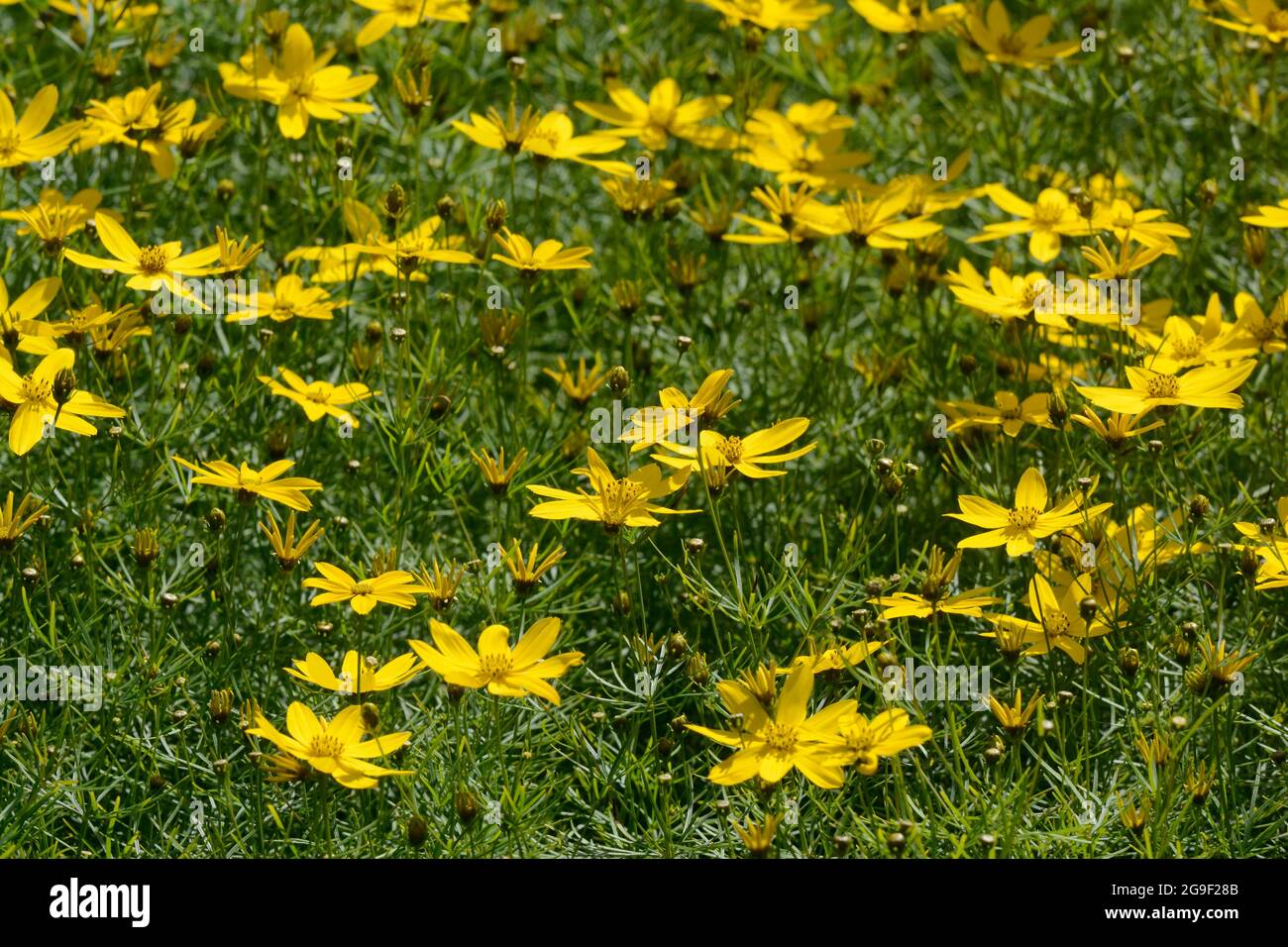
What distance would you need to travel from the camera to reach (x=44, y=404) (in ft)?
7.54

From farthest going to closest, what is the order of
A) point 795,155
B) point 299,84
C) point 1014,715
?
point 795,155
point 299,84
point 1014,715

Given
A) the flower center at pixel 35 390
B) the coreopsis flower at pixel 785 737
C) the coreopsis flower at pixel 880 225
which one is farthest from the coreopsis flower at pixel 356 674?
the coreopsis flower at pixel 880 225

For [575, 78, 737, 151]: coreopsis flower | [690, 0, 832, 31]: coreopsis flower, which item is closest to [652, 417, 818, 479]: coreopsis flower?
[575, 78, 737, 151]: coreopsis flower

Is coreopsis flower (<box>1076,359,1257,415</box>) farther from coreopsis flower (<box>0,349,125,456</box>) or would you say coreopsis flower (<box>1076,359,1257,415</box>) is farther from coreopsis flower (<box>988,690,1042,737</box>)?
coreopsis flower (<box>0,349,125,456</box>)

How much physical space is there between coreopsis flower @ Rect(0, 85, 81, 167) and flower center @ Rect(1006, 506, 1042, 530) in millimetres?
1583

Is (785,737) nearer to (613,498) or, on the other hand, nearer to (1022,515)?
(613,498)

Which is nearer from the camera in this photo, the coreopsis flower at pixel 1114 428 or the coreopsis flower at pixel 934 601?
the coreopsis flower at pixel 934 601

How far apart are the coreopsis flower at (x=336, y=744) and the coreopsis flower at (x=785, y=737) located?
0.37 meters

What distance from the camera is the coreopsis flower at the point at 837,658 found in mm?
2104

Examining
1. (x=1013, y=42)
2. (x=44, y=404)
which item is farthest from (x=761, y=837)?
(x=1013, y=42)

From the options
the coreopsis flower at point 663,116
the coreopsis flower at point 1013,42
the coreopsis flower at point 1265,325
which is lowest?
the coreopsis flower at point 1265,325

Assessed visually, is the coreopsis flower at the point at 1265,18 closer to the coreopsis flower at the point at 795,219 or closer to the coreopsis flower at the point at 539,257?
the coreopsis flower at the point at 795,219

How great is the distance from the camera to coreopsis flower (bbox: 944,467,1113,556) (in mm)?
2277

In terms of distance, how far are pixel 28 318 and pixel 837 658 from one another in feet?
4.15
